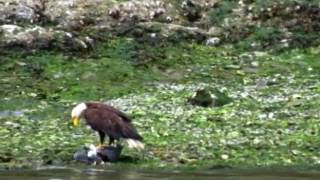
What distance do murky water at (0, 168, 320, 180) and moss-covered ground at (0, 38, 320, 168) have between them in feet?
3.11

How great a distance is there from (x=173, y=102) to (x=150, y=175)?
346 inches

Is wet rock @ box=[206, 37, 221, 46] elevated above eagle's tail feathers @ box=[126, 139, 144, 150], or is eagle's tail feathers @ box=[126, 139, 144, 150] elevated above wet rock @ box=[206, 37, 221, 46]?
wet rock @ box=[206, 37, 221, 46]

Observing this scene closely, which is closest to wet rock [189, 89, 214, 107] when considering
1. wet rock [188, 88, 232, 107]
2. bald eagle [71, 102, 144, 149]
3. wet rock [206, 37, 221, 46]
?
wet rock [188, 88, 232, 107]

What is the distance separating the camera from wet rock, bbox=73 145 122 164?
708 inches

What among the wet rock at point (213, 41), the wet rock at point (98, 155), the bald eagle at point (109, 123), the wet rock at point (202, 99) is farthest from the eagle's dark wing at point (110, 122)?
the wet rock at point (213, 41)

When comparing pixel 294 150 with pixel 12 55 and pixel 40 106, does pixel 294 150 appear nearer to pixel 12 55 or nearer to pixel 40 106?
pixel 40 106

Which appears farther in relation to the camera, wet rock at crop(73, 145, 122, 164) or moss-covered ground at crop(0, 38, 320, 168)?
moss-covered ground at crop(0, 38, 320, 168)

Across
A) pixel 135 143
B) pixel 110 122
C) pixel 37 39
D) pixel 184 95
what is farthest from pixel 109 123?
pixel 37 39

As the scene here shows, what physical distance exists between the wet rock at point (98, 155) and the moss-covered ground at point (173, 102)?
26 centimetres

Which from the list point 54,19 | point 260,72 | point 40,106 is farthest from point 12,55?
point 260,72

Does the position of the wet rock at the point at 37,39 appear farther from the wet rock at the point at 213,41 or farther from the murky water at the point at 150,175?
the murky water at the point at 150,175

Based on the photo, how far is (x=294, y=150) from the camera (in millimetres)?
19094

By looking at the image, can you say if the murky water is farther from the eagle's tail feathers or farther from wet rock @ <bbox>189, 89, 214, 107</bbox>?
wet rock @ <bbox>189, 89, 214, 107</bbox>

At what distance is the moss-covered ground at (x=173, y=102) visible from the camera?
62.1ft
